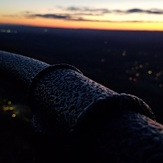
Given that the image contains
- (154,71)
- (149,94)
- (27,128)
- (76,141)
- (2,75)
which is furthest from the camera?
(154,71)

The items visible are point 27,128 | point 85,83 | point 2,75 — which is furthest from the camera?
point 27,128

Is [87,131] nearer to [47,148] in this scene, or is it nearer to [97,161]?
[97,161]

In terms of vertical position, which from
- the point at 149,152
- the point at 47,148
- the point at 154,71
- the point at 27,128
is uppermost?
the point at 149,152

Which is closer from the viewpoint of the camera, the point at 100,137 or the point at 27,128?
the point at 100,137

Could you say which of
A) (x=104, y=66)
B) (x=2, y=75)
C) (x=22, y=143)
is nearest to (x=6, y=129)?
(x=22, y=143)

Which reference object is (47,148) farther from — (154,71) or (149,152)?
(154,71)

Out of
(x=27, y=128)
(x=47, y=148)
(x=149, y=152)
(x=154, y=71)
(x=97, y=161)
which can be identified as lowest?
(x=154, y=71)

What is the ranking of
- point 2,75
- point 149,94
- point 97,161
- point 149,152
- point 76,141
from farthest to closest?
point 149,94, point 2,75, point 76,141, point 97,161, point 149,152

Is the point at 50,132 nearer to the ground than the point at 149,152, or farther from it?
nearer to the ground

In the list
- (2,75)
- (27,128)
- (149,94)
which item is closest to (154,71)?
(149,94)
